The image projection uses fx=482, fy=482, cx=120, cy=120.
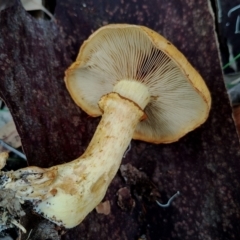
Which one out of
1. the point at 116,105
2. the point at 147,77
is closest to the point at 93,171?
the point at 116,105

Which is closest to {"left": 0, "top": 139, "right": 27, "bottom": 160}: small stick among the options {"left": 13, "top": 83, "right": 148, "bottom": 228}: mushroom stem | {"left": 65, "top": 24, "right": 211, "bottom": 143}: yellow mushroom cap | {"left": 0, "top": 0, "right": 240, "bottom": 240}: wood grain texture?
{"left": 0, "top": 0, "right": 240, "bottom": 240}: wood grain texture

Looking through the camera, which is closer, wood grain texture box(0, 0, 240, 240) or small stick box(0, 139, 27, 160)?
wood grain texture box(0, 0, 240, 240)

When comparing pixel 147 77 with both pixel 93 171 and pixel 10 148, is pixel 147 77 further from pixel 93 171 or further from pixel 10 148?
pixel 10 148

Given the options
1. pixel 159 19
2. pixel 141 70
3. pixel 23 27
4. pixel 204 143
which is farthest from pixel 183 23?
pixel 23 27

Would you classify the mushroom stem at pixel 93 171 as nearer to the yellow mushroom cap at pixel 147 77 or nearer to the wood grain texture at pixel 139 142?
the yellow mushroom cap at pixel 147 77

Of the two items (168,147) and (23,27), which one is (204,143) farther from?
(23,27)

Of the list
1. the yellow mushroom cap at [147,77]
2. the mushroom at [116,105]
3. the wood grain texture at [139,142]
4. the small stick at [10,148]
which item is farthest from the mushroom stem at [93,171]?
the small stick at [10,148]

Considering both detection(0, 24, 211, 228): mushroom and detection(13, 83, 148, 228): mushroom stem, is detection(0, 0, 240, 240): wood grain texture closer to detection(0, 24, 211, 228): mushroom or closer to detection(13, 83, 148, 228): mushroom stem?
detection(0, 24, 211, 228): mushroom

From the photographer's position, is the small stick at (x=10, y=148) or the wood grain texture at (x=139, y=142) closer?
the wood grain texture at (x=139, y=142)
